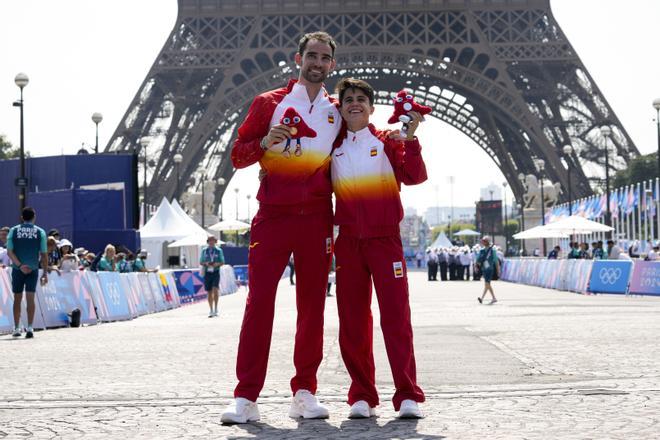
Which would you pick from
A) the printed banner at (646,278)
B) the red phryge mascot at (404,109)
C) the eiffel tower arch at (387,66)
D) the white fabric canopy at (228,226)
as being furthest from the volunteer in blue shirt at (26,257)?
the eiffel tower arch at (387,66)

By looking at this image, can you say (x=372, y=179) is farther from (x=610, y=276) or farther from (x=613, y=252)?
(x=613, y=252)

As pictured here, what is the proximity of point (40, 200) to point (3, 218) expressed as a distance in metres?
5.97

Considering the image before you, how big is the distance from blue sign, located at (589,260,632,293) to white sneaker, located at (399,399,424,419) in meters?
22.0

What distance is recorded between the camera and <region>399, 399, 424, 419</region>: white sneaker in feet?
19.1

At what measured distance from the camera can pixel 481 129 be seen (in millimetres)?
68875

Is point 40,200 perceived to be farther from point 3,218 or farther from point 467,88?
point 467,88

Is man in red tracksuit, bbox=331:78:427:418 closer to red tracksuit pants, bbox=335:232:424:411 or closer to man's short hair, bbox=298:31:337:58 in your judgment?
red tracksuit pants, bbox=335:232:424:411

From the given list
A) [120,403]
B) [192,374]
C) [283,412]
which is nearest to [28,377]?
[192,374]

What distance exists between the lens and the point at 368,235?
240 inches

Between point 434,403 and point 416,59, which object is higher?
point 416,59

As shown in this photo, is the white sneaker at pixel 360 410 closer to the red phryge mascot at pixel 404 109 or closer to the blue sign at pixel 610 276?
the red phryge mascot at pixel 404 109

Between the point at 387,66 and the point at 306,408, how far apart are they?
53.7 meters

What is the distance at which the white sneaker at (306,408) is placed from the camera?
598 cm

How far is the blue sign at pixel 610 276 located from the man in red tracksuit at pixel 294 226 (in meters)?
21.8
